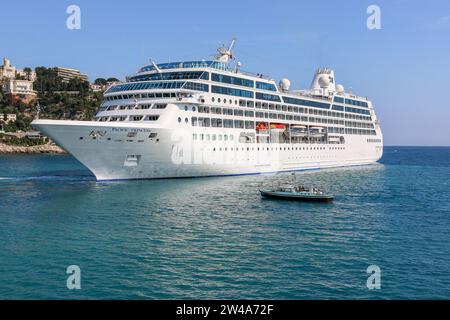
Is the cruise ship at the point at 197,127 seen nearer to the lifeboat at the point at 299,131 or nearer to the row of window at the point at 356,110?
the lifeboat at the point at 299,131

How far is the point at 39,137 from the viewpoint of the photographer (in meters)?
156

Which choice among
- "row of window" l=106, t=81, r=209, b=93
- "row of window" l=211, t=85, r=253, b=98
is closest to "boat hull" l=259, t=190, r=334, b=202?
"row of window" l=106, t=81, r=209, b=93

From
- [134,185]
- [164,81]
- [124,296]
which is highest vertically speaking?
[164,81]

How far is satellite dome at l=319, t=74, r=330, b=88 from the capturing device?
87.1 meters

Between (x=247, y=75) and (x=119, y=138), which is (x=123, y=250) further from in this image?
(x=247, y=75)

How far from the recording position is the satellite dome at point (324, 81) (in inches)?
3428

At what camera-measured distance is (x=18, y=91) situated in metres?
182

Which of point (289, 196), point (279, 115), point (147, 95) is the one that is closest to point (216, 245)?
point (289, 196)

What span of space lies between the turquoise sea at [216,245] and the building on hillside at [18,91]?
507 feet

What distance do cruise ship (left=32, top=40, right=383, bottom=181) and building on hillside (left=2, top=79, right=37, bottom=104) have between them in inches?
5538

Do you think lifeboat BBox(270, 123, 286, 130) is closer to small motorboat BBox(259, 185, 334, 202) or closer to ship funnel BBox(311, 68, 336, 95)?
ship funnel BBox(311, 68, 336, 95)

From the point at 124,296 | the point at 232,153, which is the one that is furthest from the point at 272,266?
the point at 232,153

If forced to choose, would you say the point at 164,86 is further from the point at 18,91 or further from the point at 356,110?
the point at 18,91
